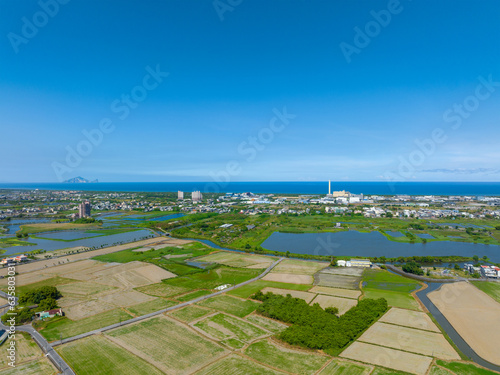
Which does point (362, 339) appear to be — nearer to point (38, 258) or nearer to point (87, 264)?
point (87, 264)

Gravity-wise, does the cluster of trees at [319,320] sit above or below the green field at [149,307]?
above

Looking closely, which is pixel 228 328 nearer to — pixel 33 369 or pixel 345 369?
pixel 345 369

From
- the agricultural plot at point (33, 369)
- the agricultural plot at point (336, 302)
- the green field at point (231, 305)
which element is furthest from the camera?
the agricultural plot at point (336, 302)

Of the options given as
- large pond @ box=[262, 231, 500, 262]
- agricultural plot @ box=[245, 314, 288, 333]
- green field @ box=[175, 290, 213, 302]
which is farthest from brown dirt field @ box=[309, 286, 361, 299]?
large pond @ box=[262, 231, 500, 262]

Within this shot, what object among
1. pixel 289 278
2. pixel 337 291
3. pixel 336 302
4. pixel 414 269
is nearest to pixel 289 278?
pixel 289 278

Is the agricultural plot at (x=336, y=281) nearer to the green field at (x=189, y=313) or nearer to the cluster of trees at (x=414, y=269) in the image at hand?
the cluster of trees at (x=414, y=269)

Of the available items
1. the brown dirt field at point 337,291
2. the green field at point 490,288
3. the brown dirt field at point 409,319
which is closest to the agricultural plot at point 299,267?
the brown dirt field at point 337,291

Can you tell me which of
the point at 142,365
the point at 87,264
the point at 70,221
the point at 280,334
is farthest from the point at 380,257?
the point at 70,221
